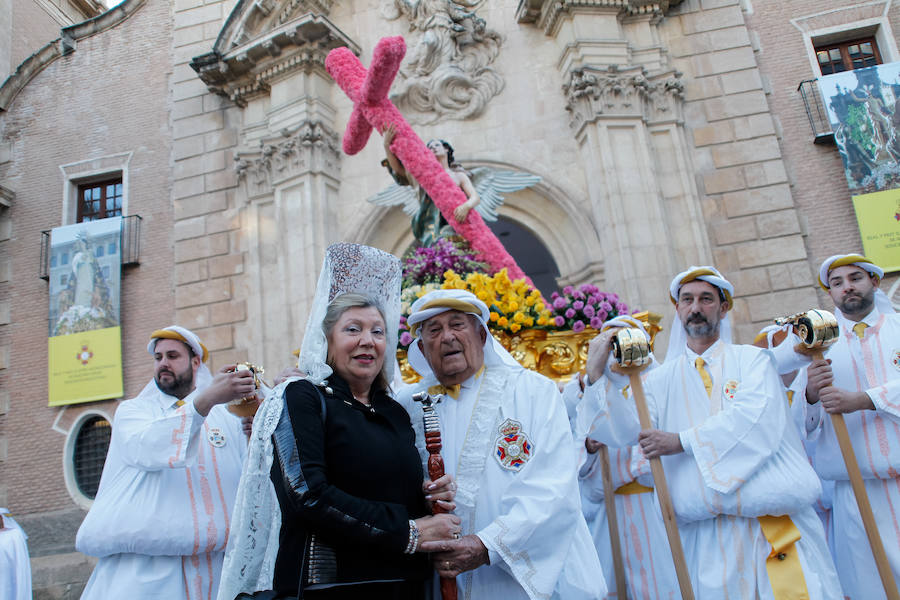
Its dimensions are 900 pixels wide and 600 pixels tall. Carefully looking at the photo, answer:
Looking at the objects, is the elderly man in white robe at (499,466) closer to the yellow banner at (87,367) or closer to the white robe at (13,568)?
the white robe at (13,568)

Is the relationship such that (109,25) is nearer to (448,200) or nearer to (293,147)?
(293,147)

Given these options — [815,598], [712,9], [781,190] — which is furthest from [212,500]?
[712,9]

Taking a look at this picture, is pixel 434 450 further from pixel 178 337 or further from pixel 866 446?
pixel 866 446

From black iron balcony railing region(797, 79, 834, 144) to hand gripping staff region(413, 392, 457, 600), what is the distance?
9.21 metres

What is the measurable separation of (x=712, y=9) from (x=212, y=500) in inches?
398

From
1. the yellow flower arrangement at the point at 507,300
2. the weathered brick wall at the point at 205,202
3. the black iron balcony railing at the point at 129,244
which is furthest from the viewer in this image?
the black iron balcony railing at the point at 129,244

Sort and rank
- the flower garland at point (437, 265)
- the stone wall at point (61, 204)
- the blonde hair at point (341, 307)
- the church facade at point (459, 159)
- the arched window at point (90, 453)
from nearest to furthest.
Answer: the blonde hair at point (341, 307)
the flower garland at point (437, 265)
the church facade at point (459, 159)
the arched window at point (90, 453)
the stone wall at point (61, 204)

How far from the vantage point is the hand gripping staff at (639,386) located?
303 cm

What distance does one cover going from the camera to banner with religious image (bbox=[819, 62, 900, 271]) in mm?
9094

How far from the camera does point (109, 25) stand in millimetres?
12930

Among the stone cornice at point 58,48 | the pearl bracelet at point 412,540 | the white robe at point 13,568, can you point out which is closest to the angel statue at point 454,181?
the white robe at point 13,568

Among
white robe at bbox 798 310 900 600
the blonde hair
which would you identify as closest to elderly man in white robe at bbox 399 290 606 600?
the blonde hair

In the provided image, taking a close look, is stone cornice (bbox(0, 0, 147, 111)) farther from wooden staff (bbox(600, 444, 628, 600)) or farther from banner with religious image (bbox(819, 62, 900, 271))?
wooden staff (bbox(600, 444, 628, 600))

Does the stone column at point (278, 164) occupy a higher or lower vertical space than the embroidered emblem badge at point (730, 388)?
higher
